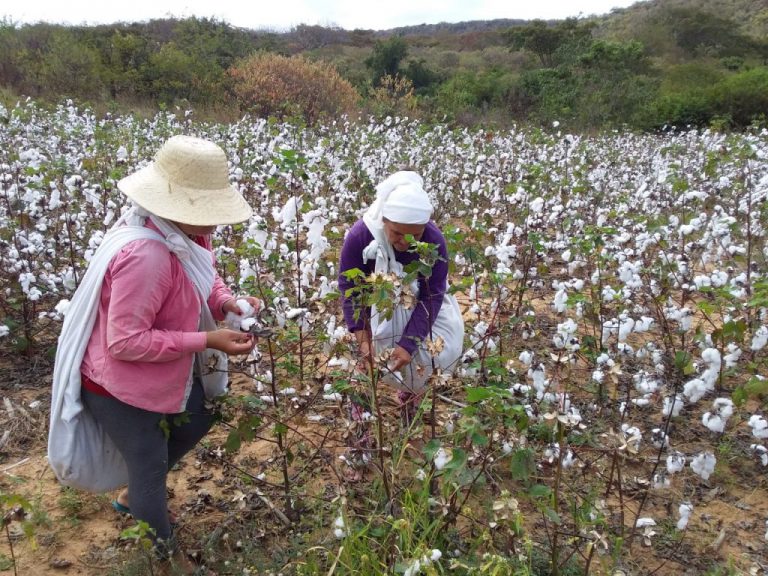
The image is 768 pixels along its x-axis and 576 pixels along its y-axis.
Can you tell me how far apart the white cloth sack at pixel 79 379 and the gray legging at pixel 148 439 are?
7 centimetres

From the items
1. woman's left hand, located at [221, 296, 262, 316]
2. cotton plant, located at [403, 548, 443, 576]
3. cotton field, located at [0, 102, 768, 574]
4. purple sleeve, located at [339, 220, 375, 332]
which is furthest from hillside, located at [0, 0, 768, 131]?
cotton plant, located at [403, 548, 443, 576]

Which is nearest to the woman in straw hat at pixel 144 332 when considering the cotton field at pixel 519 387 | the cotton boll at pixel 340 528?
the cotton field at pixel 519 387

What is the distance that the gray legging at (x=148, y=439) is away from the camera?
6.15ft

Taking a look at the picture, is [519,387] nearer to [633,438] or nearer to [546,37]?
[633,438]

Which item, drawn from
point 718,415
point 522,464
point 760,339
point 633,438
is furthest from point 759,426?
point 522,464

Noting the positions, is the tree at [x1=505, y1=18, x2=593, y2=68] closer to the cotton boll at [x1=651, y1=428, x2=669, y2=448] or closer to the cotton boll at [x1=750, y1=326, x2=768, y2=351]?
the cotton boll at [x1=651, y1=428, x2=669, y2=448]

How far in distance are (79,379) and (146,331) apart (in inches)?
12.1

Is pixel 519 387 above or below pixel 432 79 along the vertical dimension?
below

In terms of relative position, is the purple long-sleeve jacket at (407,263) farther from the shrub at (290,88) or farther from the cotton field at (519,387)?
the shrub at (290,88)

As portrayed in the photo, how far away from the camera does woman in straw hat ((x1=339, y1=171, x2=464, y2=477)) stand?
7.49 ft

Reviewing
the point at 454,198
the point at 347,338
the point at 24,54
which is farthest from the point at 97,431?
the point at 24,54

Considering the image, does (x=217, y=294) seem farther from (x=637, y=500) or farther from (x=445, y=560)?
(x=637, y=500)

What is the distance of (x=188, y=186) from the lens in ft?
6.05

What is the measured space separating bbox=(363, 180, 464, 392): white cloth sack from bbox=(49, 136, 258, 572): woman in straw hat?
648 millimetres
